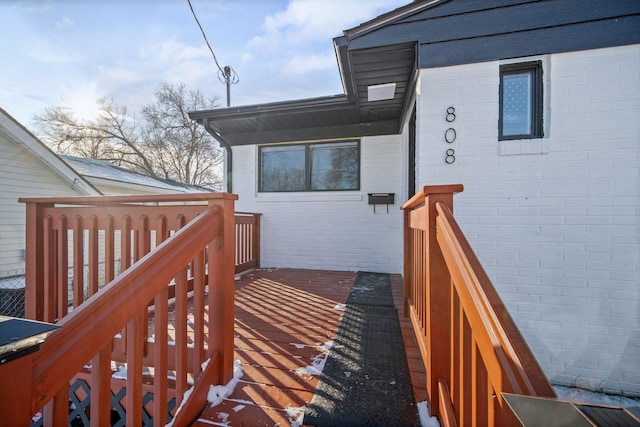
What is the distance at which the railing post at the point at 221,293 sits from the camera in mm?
1386

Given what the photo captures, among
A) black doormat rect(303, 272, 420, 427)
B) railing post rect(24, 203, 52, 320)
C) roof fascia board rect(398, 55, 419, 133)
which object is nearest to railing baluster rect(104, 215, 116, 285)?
railing post rect(24, 203, 52, 320)

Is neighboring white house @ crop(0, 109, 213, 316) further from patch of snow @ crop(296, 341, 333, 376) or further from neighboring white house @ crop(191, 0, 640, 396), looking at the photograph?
neighboring white house @ crop(191, 0, 640, 396)

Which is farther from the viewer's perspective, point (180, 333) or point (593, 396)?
point (593, 396)

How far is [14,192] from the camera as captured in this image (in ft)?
17.1

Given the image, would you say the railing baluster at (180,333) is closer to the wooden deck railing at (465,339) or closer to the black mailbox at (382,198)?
the wooden deck railing at (465,339)

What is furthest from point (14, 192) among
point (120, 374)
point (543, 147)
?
point (543, 147)

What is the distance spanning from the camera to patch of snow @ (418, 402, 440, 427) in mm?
1133

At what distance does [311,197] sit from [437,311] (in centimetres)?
351

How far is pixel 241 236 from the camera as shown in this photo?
4.08m

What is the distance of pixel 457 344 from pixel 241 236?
11.5 ft

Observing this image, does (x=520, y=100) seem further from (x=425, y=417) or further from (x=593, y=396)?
(x=425, y=417)

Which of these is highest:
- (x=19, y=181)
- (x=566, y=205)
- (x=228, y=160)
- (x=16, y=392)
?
(x=228, y=160)

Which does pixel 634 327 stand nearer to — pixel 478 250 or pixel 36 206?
pixel 478 250

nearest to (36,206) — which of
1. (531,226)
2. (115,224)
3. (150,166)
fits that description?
(115,224)
